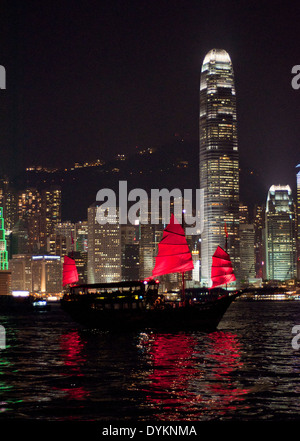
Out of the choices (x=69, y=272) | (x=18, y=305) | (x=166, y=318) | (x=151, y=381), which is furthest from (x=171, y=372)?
(x=18, y=305)

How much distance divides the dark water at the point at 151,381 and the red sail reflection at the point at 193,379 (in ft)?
0.13

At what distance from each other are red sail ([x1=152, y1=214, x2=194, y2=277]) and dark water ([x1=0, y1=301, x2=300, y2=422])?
25.8 meters

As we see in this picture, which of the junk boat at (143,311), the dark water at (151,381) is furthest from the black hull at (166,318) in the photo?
the dark water at (151,381)

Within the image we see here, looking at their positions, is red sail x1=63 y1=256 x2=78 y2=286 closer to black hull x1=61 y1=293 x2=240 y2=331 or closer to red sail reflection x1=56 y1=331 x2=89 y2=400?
black hull x1=61 y1=293 x2=240 y2=331

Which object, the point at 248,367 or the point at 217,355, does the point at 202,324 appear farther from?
the point at 248,367

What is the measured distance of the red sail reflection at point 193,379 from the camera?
26.2 metres

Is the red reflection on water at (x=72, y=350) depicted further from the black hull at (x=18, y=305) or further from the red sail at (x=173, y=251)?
the black hull at (x=18, y=305)

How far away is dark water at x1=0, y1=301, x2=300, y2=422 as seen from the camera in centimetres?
2553

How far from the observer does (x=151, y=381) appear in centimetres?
3450

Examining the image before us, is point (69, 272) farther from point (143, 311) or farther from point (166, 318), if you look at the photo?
point (166, 318)

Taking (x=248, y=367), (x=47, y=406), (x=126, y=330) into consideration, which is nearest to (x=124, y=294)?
(x=126, y=330)

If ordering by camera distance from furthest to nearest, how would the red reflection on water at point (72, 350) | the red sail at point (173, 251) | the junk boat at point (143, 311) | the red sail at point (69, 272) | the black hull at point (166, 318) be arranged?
the red sail at point (69, 272), the red sail at point (173, 251), the junk boat at point (143, 311), the black hull at point (166, 318), the red reflection on water at point (72, 350)

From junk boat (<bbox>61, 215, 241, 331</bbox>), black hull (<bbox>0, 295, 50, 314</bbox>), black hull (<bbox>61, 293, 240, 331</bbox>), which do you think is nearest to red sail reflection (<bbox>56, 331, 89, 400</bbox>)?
black hull (<bbox>61, 293, 240, 331</bbox>)

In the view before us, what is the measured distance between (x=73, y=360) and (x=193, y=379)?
41.1 feet
